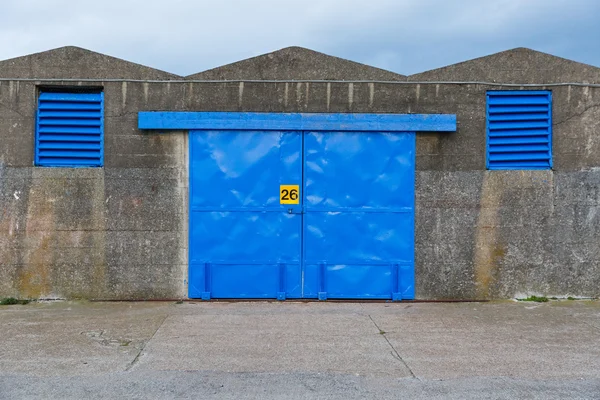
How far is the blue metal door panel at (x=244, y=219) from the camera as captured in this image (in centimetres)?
738

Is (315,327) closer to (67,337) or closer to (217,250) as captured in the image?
(217,250)

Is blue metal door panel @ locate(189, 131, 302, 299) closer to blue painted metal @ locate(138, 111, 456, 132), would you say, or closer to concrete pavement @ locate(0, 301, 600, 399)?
blue painted metal @ locate(138, 111, 456, 132)

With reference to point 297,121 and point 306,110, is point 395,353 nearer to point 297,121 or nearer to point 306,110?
point 297,121

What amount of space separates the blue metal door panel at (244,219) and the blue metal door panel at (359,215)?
9.4 inches

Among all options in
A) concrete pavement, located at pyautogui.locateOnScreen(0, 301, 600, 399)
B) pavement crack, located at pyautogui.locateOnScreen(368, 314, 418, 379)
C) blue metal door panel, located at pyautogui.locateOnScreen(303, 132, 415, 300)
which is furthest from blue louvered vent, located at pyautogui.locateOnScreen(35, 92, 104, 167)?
pavement crack, located at pyautogui.locateOnScreen(368, 314, 418, 379)

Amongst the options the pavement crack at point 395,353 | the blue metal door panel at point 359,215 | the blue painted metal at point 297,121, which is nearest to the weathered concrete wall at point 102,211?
the blue painted metal at point 297,121

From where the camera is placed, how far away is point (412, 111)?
743 centimetres

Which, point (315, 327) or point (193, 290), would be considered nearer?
point (315, 327)

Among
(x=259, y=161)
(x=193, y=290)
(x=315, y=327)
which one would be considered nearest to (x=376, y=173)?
(x=259, y=161)

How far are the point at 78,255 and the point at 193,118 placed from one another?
240 cm

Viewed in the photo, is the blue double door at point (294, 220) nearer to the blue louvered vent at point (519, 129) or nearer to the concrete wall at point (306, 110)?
the concrete wall at point (306, 110)

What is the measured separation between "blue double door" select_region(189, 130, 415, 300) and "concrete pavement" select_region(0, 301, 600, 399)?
33 centimetres

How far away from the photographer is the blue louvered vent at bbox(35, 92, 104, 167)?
738 centimetres

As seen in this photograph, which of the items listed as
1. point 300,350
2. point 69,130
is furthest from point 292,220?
point 69,130
